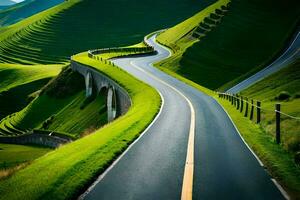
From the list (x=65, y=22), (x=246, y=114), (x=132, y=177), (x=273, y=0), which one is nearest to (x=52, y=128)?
(x=246, y=114)

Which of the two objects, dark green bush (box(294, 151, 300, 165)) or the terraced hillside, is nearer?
dark green bush (box(294, 151, 300, 165))

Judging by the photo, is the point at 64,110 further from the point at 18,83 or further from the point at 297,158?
the point at 297,158

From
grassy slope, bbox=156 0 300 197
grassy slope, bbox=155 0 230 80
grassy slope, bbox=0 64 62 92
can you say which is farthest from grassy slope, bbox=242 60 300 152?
grassy slope, bbox=0 64 62 92

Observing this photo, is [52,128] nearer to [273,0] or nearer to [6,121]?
[6,121]

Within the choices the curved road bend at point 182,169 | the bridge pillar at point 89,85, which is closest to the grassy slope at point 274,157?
the curved road bend at point 182,169

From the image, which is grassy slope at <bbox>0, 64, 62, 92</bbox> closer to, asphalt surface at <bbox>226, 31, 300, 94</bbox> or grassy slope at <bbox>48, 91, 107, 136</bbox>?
grassy slope at <bbox>48, 91, 107, 136</bbox>

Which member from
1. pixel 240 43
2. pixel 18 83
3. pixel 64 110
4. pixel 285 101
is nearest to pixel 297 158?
pixel 285 101
